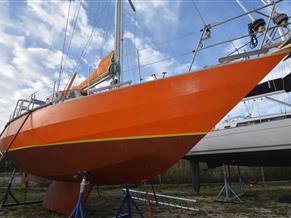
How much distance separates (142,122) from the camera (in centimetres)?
402

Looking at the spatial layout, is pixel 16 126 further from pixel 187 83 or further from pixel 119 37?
pixel 187 83

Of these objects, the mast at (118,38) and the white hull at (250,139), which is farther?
the white hull at (250,139)

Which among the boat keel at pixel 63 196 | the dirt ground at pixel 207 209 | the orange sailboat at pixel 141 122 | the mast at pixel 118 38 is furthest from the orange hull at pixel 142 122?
the dirt ground at pixel 207 209

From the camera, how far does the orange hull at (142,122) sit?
3.77 metres

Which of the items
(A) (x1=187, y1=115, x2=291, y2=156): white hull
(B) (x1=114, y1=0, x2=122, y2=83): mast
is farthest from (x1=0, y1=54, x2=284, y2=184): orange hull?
(A) (x1=187, y1=115, x2=291, y2=156): white hull

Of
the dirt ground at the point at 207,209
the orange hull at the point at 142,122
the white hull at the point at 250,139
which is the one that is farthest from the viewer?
the white hull at the point at 250,139

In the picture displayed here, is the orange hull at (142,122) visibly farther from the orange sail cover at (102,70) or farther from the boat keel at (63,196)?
the orange sail cover at (102,70)

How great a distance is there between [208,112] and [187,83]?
0.54 metres

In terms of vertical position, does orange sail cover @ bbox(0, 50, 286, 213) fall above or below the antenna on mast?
below

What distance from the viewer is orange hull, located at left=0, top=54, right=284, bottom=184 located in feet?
12.4

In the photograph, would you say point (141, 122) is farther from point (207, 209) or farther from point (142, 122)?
point (207, 209)

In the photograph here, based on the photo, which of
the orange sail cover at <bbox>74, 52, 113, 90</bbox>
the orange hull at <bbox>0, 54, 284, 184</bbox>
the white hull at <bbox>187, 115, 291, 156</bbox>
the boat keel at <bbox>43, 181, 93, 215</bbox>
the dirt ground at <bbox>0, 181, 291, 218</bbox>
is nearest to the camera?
the orange hull at <bbox>0, 54, 284, 184</bbox>

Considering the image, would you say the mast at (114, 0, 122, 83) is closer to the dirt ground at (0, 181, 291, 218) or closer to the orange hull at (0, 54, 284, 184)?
the orange hull at (0, 54, 284, 184)

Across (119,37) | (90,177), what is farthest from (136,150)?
(119,37)
